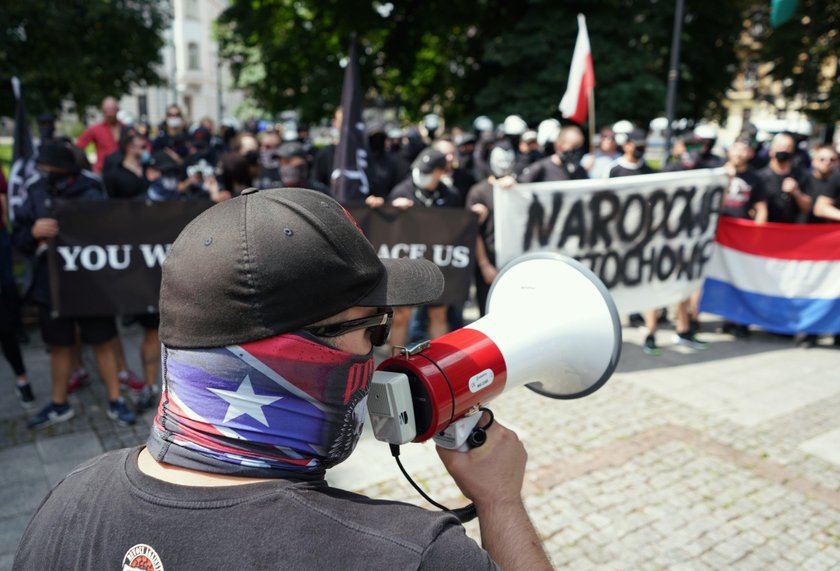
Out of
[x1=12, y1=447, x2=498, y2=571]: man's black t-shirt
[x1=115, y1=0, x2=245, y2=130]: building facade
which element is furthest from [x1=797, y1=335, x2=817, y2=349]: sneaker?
[x1=115, y1=0, x2=245, y2=130]: building facade

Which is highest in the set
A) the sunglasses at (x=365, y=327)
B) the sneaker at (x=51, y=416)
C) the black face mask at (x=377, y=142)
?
the black face mask at (x=377, y=142)

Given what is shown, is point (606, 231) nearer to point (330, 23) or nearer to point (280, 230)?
point (280, 230)

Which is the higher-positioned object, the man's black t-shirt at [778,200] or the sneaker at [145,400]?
the man's black t-shirt at [778,200]

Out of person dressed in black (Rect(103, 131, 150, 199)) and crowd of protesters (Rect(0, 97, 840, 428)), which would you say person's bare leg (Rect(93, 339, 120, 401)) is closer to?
crowd of protesters (Rect(0, 97, 840, 428))

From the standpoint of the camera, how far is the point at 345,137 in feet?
19.3

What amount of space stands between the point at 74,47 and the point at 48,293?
9770mm

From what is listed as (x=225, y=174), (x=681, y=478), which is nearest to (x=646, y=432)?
(x=681, y=478)

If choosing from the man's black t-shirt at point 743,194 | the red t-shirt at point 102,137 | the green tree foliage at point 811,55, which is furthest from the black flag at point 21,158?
the green tree foliage at point 811,55

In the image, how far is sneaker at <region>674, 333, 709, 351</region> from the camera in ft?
21.9

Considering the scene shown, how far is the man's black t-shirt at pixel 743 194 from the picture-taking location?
22.6 feet

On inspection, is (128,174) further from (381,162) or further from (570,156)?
(570,156)

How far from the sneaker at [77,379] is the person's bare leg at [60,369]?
1.88 feet

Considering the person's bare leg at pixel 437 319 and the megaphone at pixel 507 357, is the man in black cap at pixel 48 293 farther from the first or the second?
the megaphone at pixel 507 357

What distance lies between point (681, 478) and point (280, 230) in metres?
3.73
